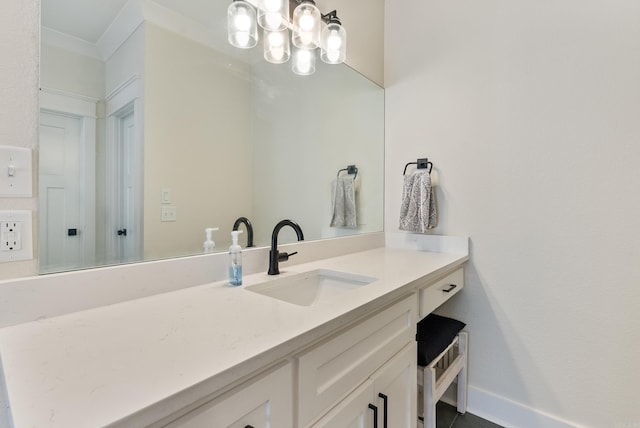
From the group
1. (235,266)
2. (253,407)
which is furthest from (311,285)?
(253,407)

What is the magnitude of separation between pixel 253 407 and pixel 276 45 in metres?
1.45

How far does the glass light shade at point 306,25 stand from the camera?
53.4 inches

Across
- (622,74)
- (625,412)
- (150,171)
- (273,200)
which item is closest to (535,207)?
(622,74)

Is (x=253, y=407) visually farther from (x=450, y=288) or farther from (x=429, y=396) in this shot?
(x=450, y=288)

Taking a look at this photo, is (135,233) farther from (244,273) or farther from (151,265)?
(244,273)

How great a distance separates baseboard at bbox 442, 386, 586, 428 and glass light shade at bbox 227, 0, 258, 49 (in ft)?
6.89

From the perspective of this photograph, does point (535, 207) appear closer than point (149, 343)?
No

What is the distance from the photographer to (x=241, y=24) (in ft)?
3.96

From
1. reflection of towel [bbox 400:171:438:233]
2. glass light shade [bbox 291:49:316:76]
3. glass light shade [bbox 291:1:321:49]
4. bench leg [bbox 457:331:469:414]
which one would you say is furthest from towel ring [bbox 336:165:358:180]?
bench leg [bbox 457:331:469:414]

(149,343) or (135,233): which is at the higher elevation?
(135,233)

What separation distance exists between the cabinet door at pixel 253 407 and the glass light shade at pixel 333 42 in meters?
1.52

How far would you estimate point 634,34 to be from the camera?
122 cm

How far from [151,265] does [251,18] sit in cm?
106

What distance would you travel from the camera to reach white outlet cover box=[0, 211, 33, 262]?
67 centimetres
